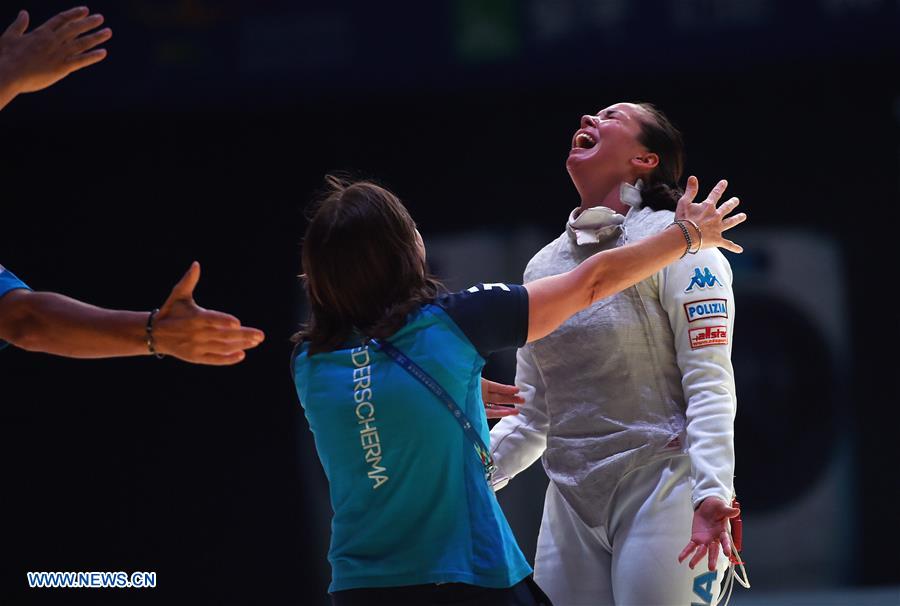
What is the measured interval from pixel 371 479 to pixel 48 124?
3.68 meters

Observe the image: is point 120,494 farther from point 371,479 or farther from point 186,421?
point 371,479

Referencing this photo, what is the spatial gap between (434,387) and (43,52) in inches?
38.4

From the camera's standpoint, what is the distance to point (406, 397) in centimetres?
184

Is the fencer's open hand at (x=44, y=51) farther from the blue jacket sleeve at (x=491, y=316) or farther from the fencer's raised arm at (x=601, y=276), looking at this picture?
the fencer's raised arm at (x=601, y=276)

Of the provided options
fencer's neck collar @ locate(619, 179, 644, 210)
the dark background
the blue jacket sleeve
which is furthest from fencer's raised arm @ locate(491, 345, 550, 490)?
the dark background

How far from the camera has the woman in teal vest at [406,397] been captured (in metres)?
1.82

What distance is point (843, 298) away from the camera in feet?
16.2

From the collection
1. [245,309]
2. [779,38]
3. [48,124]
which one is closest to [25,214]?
[48,124]

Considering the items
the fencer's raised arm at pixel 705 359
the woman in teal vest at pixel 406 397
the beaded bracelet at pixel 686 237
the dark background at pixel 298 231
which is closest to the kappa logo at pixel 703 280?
the fencer's raised arm at pixel 705 359

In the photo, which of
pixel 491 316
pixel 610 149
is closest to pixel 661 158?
pixel 610 149

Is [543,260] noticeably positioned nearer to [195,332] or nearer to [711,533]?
[711,533]

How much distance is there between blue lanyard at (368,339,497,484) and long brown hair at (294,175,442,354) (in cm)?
6

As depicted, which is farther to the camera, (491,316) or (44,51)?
(44,51)

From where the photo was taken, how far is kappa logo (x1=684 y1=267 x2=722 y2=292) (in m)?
2.29
